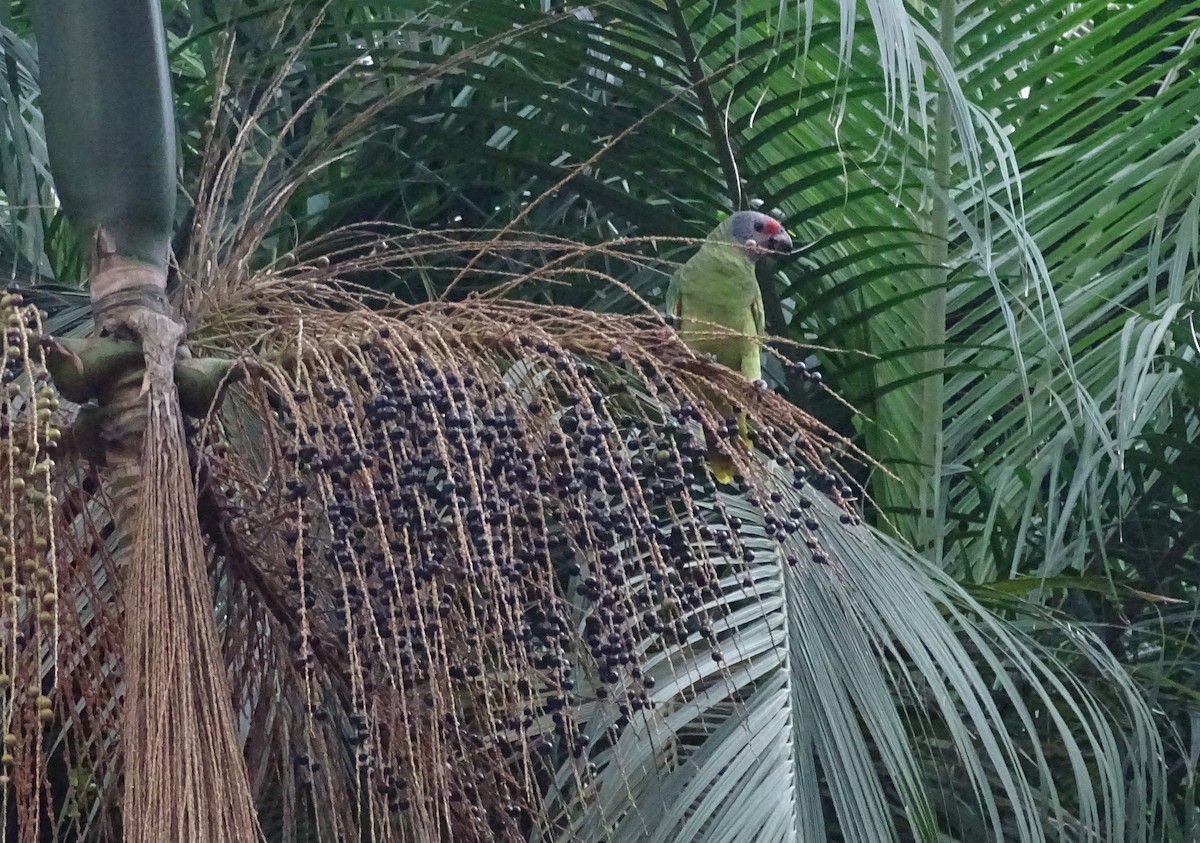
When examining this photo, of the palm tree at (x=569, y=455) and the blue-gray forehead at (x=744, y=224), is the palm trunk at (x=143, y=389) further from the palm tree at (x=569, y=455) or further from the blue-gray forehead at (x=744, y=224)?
the blue-gray forehead at (x=744, y=224)

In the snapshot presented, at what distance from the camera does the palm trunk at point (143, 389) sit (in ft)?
2.87

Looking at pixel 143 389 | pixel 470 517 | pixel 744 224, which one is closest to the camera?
pixel 470 517

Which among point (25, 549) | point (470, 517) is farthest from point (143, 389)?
point (470, 517)

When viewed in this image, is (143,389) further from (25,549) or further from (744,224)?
(744,224)

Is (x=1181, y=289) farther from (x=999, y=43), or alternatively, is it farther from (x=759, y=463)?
(x=759, y=463)

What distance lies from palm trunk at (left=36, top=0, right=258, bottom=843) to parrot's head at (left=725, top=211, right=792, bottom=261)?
2.64ft

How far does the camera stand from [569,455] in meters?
Result: 0.96

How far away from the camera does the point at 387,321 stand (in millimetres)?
998

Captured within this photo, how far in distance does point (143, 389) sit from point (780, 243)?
3.33 feet

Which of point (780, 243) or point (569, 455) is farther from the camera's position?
point (780, 243)

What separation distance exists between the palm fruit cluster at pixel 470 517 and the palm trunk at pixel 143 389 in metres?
0.07

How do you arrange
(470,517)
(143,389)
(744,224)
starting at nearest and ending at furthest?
1. (470,517)
2. (143,389)
3. (744,224)

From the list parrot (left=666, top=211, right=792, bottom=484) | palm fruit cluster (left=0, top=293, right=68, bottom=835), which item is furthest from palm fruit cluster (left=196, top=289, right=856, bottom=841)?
parrot (left=666, top=211, right=792, bottom=484)

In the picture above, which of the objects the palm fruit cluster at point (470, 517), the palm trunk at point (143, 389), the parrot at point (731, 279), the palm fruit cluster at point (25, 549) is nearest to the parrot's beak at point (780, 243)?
the parrot at point (731, 279)
